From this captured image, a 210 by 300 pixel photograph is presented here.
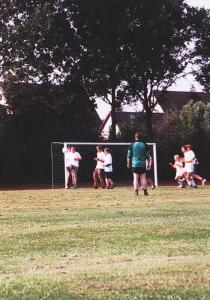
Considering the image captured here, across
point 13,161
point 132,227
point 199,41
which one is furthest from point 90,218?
point 199,41

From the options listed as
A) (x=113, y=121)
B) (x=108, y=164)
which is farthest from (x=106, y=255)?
(x=113, y=121)

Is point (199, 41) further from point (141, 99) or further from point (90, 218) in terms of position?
point (90, 218)

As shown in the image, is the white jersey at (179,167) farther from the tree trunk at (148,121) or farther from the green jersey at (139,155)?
the tree trunk at (148,121)

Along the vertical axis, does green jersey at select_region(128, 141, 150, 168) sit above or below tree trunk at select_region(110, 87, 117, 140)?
below

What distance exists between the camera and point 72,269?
6.44 m

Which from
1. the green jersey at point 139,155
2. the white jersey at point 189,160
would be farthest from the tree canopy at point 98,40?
the green jersey at point 139,155

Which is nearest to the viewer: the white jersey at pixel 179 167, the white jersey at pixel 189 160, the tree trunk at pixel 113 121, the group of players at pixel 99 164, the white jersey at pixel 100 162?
the white jersey at pixel 189 160

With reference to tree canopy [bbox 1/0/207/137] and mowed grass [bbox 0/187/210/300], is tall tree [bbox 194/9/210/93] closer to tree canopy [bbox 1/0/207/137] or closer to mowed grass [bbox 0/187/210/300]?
tree canopy [bbox 1/0/207/137]

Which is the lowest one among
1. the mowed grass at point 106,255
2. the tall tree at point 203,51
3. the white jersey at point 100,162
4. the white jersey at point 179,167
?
the mowed grass at point 106,255

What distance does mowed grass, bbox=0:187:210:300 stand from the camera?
17.2ft

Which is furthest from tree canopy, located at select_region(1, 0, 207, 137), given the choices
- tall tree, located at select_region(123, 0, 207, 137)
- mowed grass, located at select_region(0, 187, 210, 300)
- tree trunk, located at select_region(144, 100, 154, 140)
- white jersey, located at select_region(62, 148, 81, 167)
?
mowed grass, located at select_region(0, 187, 210, 300)

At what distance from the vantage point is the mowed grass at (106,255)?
525 centimetres

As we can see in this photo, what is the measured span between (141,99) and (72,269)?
40649 millimetres

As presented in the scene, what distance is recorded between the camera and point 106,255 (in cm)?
744
